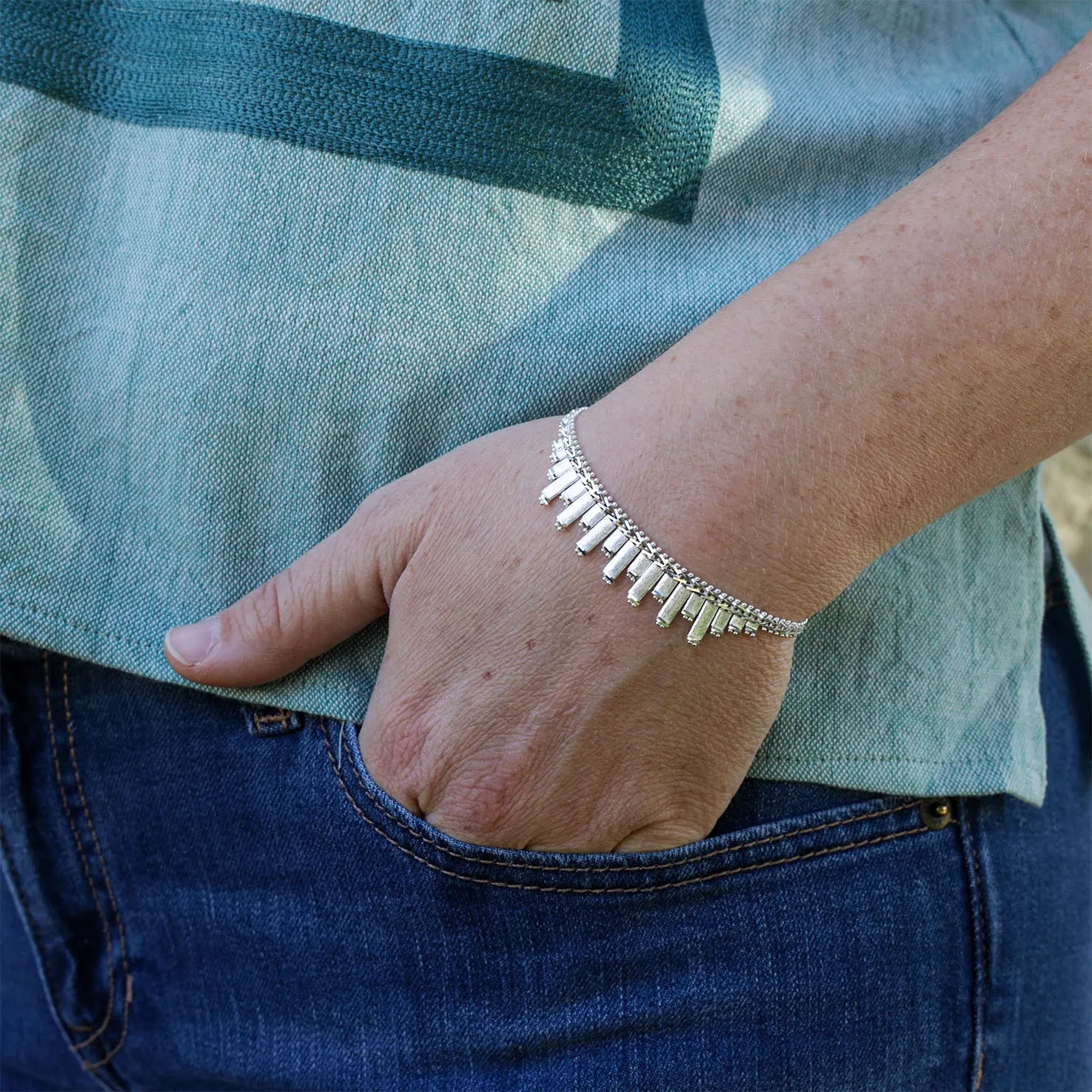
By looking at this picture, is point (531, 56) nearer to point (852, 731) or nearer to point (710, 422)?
point (710, 422)

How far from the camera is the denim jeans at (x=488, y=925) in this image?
2.86 ft

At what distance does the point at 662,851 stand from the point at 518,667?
0.22 m

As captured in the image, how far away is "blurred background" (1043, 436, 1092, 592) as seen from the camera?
195 cm

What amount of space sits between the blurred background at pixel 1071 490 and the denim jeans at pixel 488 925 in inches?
40.9

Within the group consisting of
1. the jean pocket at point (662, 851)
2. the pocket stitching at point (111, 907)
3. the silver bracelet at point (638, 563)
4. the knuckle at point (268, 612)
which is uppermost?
the silver bracelet at point (638, 563)

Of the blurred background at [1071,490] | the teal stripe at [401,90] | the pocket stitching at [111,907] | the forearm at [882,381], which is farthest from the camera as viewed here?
the blurred background at [1071,490]

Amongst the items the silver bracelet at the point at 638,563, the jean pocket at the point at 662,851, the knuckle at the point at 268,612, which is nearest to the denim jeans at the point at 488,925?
the jean pocket at the point at 662,851

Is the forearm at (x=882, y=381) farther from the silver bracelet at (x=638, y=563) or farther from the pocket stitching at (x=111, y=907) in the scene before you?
Answer: the pocket stitching at (x=111, y=907)

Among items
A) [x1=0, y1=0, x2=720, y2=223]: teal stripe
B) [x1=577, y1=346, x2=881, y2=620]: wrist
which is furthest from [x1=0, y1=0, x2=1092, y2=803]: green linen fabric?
[x1=577, y1=346, x2=881, y2=620]: wrist

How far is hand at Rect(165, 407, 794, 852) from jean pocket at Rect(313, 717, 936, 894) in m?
0.01

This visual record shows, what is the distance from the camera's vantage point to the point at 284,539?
911 millimetres

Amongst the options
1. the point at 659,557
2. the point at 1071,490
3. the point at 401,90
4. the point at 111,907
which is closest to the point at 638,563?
the point at 659,557

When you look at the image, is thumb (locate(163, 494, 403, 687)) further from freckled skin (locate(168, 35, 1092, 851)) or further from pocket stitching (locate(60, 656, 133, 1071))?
pocket stitching (locate(60, 656, 133, 1071))

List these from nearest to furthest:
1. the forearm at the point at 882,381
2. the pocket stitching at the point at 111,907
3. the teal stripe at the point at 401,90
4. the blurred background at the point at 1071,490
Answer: the forearm at the point at 882,381 < the teal stripe at the point at 401,90 < the pocket stitching at the point at 111,907 < the blurred background at the point at 1071,490
